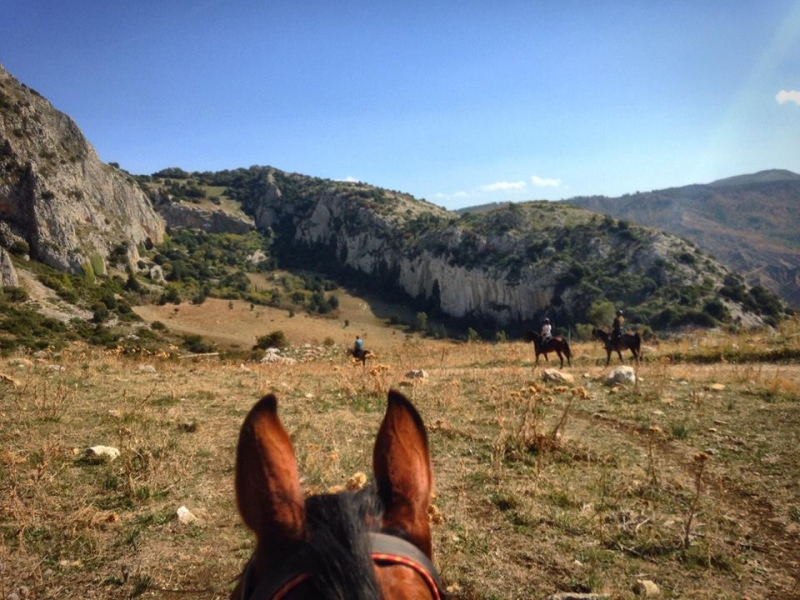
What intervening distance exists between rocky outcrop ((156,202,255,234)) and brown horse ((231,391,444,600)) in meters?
122

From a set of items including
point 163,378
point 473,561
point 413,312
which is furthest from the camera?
point 413,312

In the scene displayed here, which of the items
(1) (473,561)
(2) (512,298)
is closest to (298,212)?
(2) (512,298)

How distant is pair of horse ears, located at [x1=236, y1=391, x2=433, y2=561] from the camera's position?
1.30 m

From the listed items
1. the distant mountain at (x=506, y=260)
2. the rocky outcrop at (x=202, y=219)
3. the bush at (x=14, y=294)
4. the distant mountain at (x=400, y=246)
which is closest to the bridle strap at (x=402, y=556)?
the bush at (x=14, y=294)

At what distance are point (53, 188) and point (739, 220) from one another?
184m

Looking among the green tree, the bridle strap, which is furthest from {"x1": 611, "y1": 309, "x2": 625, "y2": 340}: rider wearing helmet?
the green tree

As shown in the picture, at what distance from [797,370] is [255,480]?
17.5 meters

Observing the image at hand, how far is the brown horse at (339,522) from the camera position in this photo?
3.56 feet

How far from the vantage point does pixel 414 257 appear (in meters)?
88.6

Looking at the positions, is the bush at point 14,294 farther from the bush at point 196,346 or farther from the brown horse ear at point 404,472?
the brown horse ear at point 404,472

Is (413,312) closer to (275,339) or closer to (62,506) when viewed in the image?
(275,339)

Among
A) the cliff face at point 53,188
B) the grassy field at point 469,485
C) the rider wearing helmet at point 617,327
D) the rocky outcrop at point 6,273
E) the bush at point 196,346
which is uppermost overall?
the cliff face at point 53,188

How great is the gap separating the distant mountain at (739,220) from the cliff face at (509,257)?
51.5m

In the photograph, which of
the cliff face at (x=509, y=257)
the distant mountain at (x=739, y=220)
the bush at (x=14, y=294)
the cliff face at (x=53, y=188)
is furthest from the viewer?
the distant mountain at (x=739, y=220)
